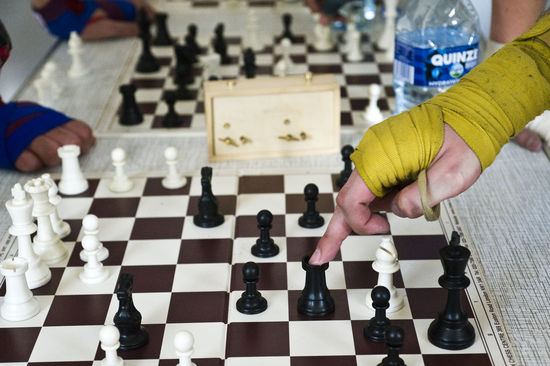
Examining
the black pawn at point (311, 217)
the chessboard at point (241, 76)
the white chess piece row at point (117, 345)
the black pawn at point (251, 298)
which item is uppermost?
the white chess piece row at point (117, 345)

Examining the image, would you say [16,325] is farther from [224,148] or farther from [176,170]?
[224,148]

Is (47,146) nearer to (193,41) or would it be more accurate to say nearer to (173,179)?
(173,179)

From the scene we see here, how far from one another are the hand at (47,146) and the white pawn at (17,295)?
24.9 inches

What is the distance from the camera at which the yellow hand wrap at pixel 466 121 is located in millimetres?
1317

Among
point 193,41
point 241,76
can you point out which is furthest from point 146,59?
point 241,76

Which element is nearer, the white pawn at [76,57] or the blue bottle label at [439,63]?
the blue bottle label at [439,63]

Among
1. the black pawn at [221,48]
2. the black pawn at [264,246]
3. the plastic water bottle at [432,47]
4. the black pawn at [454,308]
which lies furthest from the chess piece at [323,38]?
the black pawn at [454,308]

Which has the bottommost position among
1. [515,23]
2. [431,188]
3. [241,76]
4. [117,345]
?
[241,76]

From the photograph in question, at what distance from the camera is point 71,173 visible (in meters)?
2.00

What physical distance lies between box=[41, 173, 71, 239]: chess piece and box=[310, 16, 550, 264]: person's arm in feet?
2.43

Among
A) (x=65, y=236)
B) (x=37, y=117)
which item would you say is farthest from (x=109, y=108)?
(x=65, y=236)

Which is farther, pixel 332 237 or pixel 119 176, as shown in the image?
pixel 119 176

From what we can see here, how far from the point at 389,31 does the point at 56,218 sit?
1.59 m

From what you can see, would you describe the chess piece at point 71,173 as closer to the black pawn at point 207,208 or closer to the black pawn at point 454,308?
the black pawn at point 207,208
